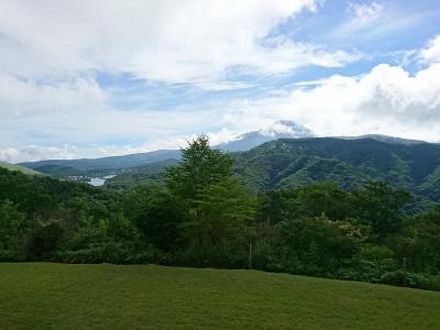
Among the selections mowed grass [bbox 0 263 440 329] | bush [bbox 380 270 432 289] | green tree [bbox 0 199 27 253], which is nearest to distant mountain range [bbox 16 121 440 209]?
green tree [bbox 0 199 27 253]

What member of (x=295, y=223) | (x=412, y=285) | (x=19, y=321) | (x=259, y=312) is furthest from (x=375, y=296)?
(x=19, y=321)

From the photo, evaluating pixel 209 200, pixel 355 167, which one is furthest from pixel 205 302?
pixel 355 167

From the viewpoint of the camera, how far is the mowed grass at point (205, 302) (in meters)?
10.3

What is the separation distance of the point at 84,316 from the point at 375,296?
7358mm

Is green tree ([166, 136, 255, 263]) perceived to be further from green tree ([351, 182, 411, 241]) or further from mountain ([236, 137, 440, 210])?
mountain ([236, 137, 440, 210])

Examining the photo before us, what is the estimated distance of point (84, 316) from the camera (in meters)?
10.8

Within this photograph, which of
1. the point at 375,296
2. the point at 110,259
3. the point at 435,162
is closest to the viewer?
the point at 375,296

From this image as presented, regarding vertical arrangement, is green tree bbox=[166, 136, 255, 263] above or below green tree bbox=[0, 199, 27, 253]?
above

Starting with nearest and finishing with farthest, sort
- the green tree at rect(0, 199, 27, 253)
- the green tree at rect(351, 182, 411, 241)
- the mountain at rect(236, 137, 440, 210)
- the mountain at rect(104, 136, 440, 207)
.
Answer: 1. the green tree at rect(0, 199, 27, 253)
2. the green tree at rect(351, 182, 411, 241)
3. the mountain at rect(104, 136, 440, 207)
4. the mountain at rect(236, 137, 440, 210)

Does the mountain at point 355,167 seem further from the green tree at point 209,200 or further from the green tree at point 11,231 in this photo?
the green tree at point 209,200

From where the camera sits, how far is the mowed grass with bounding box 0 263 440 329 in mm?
10281

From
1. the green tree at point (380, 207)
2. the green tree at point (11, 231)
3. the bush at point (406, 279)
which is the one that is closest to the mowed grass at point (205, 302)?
the bush at point (406, 279)

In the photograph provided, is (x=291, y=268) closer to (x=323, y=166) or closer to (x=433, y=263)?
(x=433, y=263)

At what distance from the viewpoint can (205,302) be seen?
38.4ft
